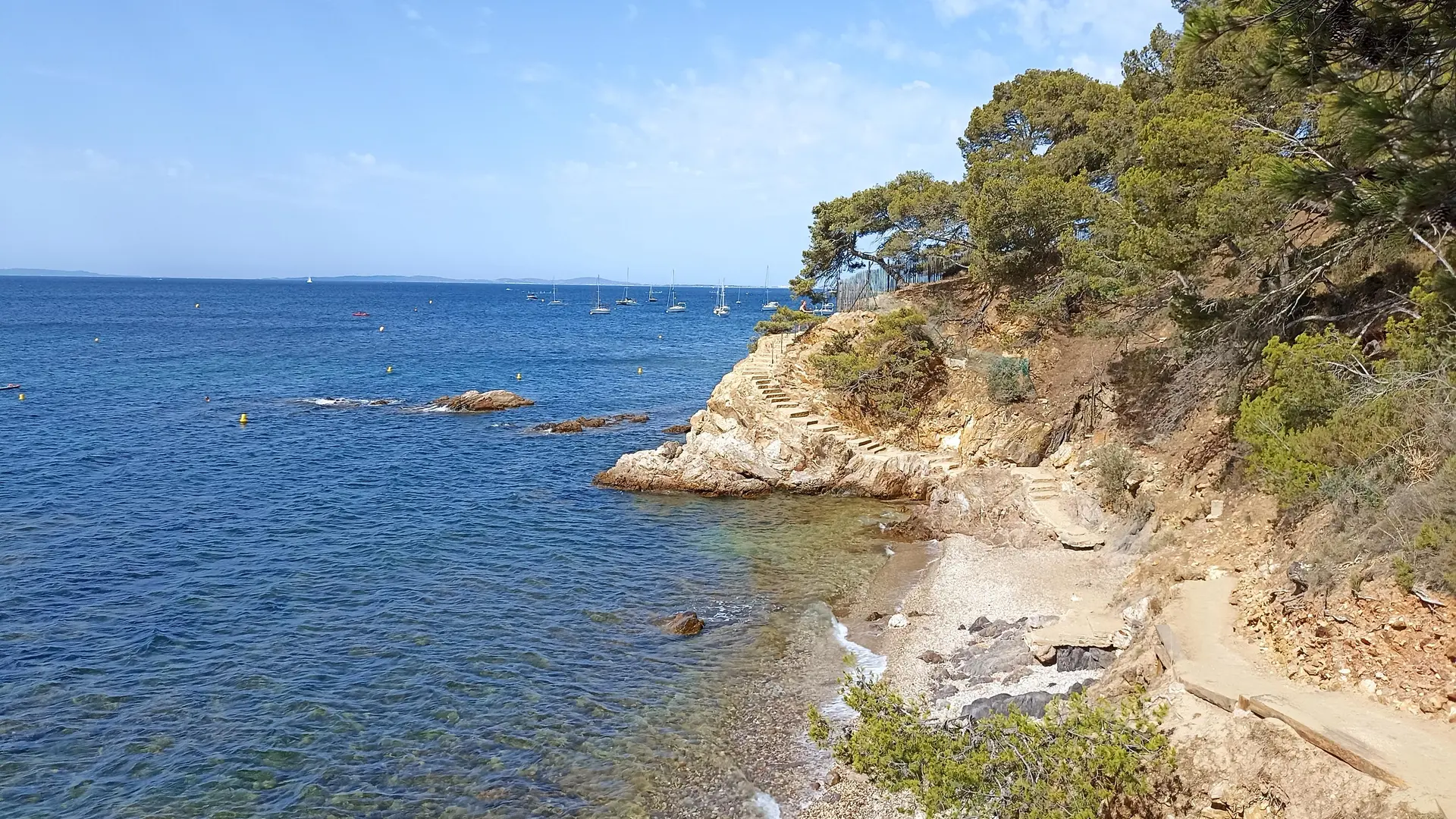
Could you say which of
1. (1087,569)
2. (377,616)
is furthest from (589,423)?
(1087,569)

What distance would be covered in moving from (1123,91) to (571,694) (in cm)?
2857

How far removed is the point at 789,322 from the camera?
39625mm

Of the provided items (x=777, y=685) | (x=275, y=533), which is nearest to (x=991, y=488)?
(x=777, y=685)

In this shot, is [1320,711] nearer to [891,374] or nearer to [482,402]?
[891,374]

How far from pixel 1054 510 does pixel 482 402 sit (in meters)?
33.8

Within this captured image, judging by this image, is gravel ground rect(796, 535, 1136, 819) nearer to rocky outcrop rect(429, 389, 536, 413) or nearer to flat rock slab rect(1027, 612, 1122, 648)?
flat rock slab rect(1027, 612, 1122, 648)

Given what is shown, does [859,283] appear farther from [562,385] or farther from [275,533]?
[275,533]

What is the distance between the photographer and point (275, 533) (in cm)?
2512

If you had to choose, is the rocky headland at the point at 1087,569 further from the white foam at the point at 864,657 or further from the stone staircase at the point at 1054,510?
the white foam at the point at 864,657

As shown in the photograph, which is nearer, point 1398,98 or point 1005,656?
point 1398,98

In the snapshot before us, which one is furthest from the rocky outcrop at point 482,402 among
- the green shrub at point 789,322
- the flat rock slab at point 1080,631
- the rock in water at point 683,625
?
the flat rock slab at point 1080,631

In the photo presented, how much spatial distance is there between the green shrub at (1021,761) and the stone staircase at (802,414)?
19.6 metres

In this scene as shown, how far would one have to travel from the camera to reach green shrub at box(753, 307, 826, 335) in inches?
1542

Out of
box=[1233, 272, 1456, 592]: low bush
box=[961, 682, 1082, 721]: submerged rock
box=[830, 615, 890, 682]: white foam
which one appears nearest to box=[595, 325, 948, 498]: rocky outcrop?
box=[830, 615, 890, 682]: white foam
